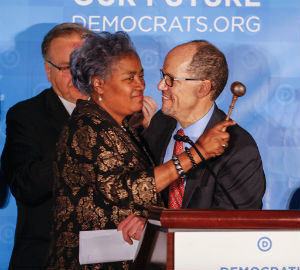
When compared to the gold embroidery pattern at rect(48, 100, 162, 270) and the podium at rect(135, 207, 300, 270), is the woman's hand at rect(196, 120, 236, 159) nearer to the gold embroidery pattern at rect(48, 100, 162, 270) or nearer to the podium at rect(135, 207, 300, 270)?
the gold embroidery pattern at rect(48, 100, 162, 270)

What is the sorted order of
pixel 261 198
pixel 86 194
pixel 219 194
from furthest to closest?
pixel 261 198
pixel 219 194
pixel 86 194

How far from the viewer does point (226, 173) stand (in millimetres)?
2785

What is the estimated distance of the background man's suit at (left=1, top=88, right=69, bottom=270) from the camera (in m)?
2.92

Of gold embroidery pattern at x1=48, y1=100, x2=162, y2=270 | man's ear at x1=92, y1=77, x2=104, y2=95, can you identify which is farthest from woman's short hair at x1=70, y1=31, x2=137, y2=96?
gold embroidery pattern at x1=48, y1=100, x2=162, y2=270

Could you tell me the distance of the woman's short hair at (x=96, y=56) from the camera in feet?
8.39

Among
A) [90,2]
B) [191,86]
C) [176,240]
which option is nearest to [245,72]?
[191,86]

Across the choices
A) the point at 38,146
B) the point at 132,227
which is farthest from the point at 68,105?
the point at 132,227

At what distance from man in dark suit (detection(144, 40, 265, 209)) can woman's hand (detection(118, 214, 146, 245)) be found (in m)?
0.70

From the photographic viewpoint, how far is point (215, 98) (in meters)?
2.97

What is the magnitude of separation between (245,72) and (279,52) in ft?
0.78

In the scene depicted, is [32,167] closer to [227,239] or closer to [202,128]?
→ [202,128]

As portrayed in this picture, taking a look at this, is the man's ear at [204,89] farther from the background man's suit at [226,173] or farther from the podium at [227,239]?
the podium at [227,239]

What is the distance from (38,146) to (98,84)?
61cm

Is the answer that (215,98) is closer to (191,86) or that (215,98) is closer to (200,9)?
(191,86)
